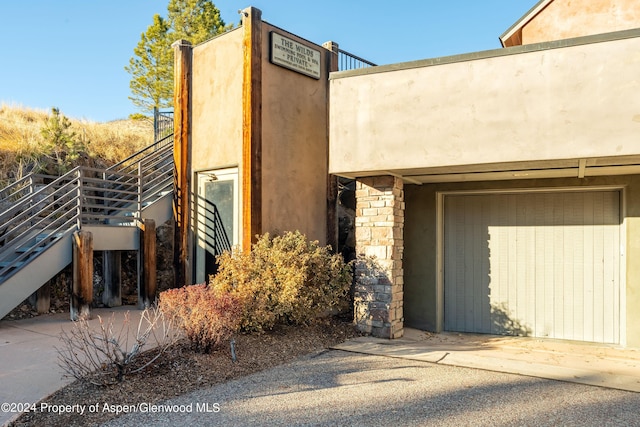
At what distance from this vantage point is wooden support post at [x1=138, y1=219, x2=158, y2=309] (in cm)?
955

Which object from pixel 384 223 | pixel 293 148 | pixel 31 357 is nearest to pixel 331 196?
pixel 293 148

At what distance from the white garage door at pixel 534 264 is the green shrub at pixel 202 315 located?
4528mm

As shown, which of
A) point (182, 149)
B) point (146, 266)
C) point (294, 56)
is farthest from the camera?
point (182, 149)

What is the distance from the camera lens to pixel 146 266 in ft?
31.4

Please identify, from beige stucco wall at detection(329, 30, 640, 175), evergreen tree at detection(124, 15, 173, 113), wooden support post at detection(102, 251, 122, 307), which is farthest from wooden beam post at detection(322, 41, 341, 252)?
evergreen tree at detection(124, 15, 173, 113)

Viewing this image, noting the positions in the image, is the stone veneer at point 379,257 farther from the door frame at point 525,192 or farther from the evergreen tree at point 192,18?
the evergreen tree at point 192,18

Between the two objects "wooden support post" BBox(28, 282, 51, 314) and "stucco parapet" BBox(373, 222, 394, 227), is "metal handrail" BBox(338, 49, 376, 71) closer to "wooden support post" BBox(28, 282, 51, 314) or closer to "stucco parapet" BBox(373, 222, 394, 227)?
"stucco parapet" BBox(373, 222, 394, 227)

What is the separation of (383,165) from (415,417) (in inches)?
148

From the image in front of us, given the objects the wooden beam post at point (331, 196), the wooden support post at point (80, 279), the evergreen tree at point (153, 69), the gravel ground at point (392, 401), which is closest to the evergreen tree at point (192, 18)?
the evergreen tree at point (153, 69)

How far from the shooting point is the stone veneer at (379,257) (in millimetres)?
7672

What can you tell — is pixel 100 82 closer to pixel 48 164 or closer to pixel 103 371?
pixel 48 164

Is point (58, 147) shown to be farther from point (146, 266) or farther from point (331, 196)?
point (331, 196)

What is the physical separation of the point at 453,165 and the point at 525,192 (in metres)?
2.45

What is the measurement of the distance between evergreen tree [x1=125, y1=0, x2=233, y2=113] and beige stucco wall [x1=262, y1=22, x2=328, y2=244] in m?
13.8
